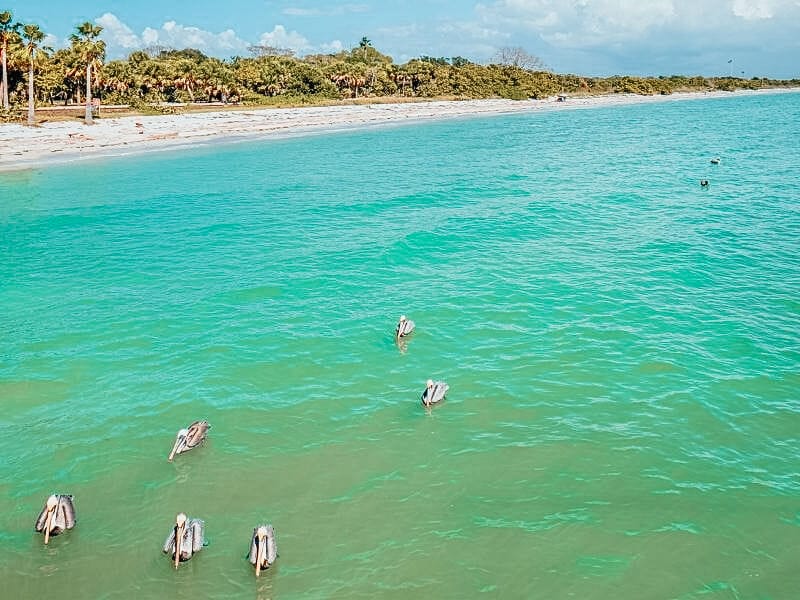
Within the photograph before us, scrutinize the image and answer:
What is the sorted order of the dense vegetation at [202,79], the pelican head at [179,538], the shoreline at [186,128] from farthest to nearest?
the dense vegetation at [202,79] → the shoreline at [186,128] → the pelican head at [179,538]

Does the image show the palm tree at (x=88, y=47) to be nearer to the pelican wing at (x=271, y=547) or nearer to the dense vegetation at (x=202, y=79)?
the dense vegetation at (x=202, y=79)

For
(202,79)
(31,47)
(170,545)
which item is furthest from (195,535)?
(202,79)

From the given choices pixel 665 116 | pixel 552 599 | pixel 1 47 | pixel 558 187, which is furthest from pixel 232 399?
pixel 665 116

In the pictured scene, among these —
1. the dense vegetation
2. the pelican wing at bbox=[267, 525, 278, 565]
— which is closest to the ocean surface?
the pelican wing at bbox=[267, 525, 278, 565]

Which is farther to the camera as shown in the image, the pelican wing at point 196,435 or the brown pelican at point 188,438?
the pelican wing at point 196,435

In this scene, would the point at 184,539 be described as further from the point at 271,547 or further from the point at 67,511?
the point at 67,511

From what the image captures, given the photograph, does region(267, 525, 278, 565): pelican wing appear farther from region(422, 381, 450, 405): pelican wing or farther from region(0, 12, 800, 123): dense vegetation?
region(0, 12, 800, 123): dense vegetation

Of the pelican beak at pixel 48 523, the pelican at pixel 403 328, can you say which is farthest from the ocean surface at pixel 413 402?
the pelican at pixel 403 328
